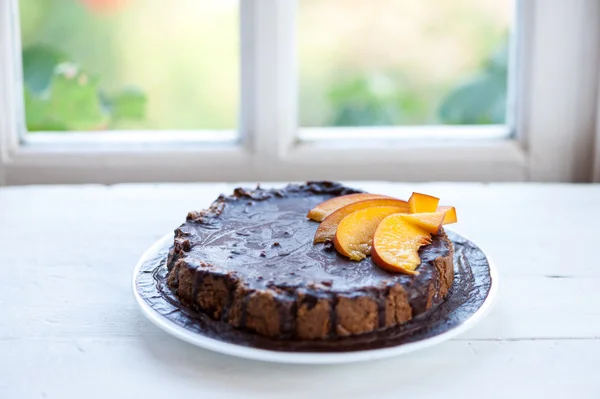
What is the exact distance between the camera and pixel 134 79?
6.31 ft

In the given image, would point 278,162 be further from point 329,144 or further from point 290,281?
point 290,281

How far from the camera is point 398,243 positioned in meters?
0.96

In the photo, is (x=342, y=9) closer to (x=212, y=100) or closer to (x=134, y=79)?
(x=212, y=100)

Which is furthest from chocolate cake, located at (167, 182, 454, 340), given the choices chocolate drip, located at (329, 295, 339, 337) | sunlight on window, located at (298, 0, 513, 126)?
sunlight on window, located at (298, 0, 513, 126)

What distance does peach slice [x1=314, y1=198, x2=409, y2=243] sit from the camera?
1021 mm

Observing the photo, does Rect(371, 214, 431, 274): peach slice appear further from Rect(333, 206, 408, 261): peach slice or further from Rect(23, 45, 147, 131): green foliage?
Rect(23, 45, 147, 131): green foliage

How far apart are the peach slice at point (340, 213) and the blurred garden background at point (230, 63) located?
81 cm

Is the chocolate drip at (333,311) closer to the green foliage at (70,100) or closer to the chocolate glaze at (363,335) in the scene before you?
the chocolate glaze at (363,335)

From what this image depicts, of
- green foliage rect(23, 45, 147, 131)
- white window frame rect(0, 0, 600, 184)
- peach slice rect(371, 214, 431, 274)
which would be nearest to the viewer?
peach slice rect(371, 214, 431, 274)

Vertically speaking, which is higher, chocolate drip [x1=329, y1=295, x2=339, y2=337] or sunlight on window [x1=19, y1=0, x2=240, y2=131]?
sunlight on window [x1=19, y1=0, x2=240, y2=131]

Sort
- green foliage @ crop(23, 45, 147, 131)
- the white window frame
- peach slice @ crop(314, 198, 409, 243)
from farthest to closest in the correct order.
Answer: green foliage @ crop(23, 45, 147, 131), the white window frame, peach slice @ crop(314, 198, 409, 243)

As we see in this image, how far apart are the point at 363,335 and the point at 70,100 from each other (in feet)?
4.23

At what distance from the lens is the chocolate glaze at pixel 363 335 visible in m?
0.84

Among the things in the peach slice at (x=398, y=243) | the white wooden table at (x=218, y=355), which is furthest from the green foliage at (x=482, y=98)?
the peach slice at (x=398, y=243)
